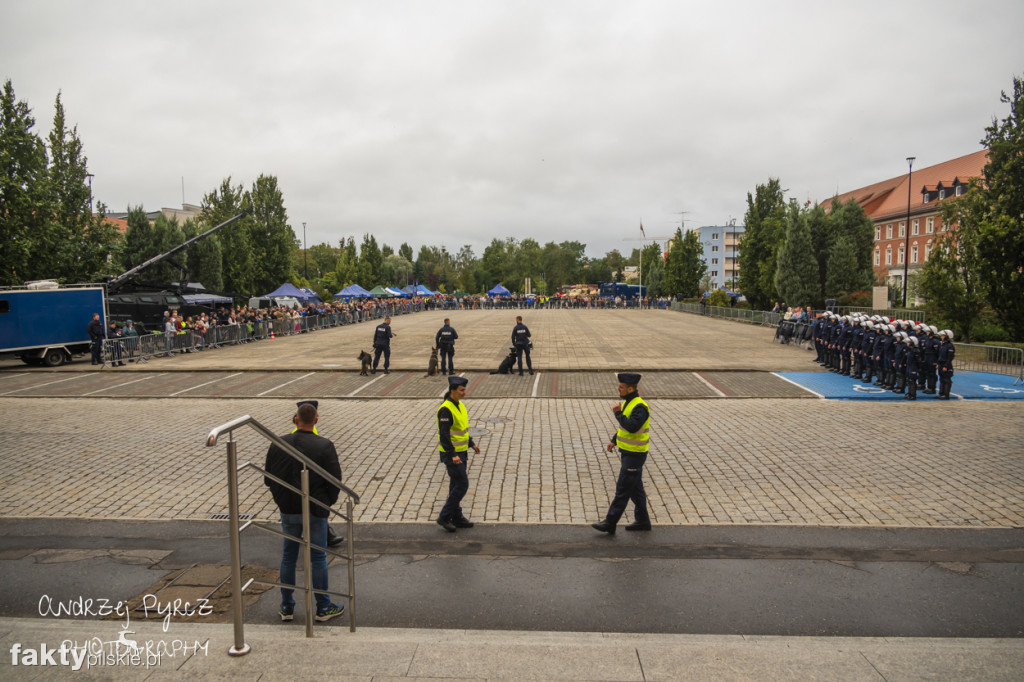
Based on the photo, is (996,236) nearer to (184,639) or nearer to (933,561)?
(933,561)

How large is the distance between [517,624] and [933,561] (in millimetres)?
4235

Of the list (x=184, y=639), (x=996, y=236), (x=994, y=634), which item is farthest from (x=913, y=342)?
(x=184, y=639)

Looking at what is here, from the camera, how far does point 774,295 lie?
45.8 m

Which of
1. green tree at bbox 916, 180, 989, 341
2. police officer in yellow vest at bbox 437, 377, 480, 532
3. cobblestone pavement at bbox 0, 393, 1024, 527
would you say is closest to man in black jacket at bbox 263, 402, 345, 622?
police officer in yellow vest at bbox 437, 377, 480, 532

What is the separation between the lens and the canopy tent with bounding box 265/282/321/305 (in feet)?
149

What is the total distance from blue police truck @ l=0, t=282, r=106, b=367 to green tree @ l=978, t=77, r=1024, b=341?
1228 inches

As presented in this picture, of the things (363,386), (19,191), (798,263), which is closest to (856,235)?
(798,263)

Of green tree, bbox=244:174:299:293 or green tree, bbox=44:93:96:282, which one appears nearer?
green tree, bbox=44:93:96:282

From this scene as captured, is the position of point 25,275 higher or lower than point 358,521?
higher

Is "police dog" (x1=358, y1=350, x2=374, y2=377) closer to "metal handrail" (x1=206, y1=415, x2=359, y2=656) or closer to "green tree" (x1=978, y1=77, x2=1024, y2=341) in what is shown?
"metal handrail" (x1=206, y1=415, x2=359, y2=656)

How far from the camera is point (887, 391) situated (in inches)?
639

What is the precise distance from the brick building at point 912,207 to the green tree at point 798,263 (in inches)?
957

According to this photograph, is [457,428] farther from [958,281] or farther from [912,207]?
[912,207]

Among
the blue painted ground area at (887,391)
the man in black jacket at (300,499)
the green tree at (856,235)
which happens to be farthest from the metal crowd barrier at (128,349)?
the green tree at (856,235)
